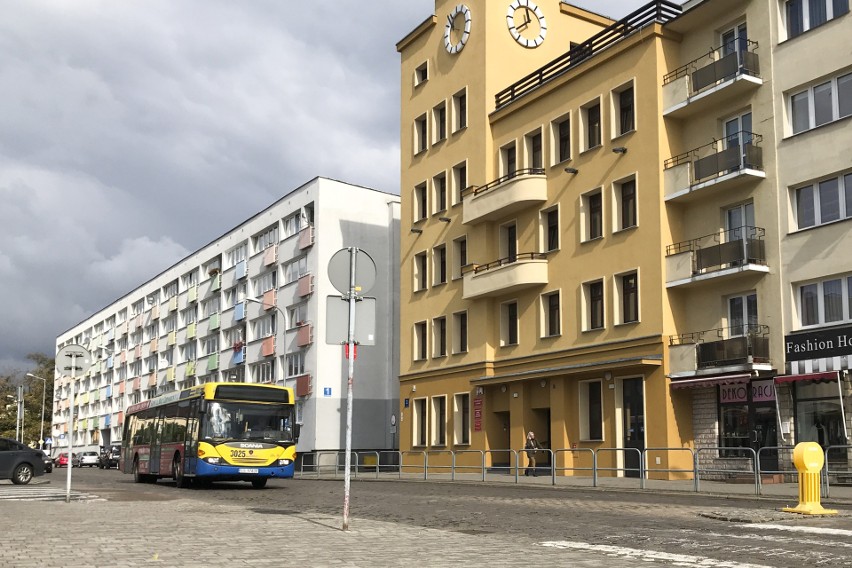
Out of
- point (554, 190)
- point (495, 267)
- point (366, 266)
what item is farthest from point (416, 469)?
point (366, 266)

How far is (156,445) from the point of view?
32750mm

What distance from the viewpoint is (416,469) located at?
4472 centimetres

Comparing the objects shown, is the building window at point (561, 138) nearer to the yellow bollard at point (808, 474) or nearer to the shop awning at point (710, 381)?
the shop awning at point (710, 381)

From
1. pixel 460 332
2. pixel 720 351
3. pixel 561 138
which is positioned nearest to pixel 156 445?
pixel 460 332

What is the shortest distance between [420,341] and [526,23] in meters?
15.3

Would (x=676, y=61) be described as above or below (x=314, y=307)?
above

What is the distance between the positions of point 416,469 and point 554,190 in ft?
45.6

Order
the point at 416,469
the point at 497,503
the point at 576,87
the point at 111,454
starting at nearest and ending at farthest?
the point at 497,503, the point at 576,87, the point at 416,469, the point at 111,454

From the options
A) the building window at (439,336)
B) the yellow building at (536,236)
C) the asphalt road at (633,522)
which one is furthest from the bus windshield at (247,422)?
the building window at (439,336)

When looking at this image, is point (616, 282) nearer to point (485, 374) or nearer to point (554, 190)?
point (554, 190)

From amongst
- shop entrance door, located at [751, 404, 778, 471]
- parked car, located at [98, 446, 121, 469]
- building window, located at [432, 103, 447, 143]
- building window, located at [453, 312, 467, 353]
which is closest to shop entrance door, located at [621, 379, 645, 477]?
shop entrance door, located at [751, 404, 778, 471]

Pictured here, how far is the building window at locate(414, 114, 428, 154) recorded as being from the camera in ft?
162

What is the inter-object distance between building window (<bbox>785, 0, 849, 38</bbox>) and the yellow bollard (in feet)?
59.6

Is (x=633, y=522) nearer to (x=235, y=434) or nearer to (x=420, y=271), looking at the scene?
(x=235, y=434)
